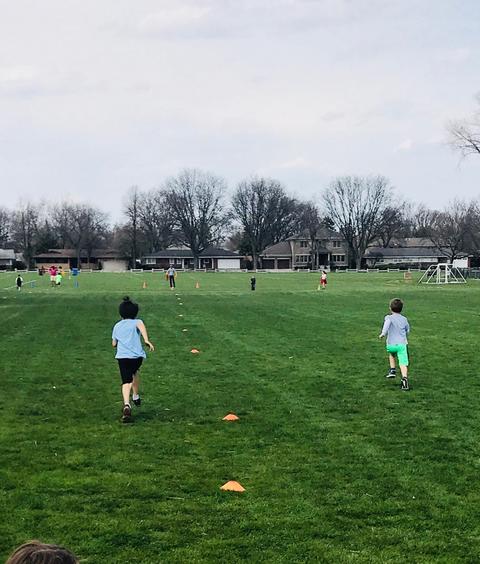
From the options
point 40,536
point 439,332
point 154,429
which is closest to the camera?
point 40,536

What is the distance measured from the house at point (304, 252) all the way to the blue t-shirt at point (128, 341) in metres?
135

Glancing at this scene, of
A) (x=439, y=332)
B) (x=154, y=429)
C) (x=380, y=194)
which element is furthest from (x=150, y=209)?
(x=154, y=429)

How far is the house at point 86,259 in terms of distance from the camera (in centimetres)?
15274

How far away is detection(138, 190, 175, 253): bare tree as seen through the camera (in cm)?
15138

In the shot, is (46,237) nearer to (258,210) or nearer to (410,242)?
(258,210)

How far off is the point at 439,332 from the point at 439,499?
611 inches

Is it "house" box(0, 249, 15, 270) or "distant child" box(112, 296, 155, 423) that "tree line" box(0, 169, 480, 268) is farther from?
"distant child" box(112, 296, 155, 423)

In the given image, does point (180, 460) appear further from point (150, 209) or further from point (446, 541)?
point (150, 209)

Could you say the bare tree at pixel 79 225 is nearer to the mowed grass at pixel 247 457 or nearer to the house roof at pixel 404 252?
the house roof at pixel 404 252

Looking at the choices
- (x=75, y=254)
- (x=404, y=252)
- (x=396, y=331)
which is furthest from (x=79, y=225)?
(x=396, y=331)

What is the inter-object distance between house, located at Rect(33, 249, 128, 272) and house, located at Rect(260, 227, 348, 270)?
105ft

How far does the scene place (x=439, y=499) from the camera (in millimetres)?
6609

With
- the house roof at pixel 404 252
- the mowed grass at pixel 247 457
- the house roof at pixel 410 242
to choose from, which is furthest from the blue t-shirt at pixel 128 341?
the house roof at pixel 410 242

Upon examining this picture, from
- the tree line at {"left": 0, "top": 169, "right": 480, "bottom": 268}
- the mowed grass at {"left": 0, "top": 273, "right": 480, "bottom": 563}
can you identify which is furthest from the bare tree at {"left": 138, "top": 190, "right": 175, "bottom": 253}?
the mowed grass at {"left": 0, "top": 273, "right": 480, "bottom": 563}
